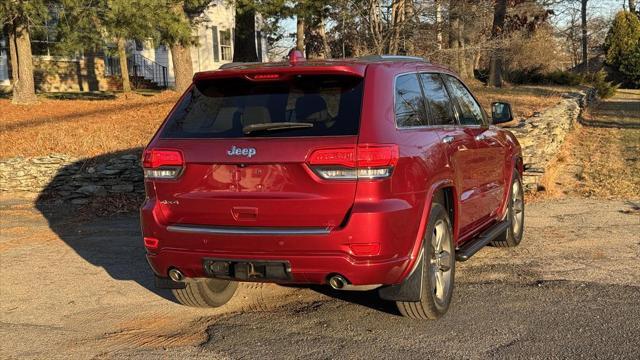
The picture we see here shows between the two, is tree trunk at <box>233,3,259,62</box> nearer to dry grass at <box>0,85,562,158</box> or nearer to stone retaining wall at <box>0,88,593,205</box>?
dry grass at <box>0,85,562,158</box>

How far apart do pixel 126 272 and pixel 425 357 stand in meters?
3.49

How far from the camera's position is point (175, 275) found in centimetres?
457

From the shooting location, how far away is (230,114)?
4.53 meters

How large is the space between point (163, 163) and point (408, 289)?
6.00 feet

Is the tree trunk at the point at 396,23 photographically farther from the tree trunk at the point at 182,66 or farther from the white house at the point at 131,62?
the white house at the point at 131,62

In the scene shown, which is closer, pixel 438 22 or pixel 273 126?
pixel 273 126

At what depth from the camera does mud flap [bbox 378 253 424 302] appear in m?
4.27

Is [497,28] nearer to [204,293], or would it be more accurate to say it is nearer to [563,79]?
[563,79]

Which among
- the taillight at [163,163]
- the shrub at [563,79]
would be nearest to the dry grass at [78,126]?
the taillight at [163,163]

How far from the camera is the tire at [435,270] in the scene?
4434mm

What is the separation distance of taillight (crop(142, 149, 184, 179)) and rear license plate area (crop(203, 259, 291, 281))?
2.08ft

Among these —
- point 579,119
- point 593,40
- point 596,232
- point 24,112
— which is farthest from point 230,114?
point 593,40

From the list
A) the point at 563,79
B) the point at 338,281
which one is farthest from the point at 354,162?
the point at 563,79

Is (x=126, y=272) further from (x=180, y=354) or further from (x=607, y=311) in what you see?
(x=607, y=311)
